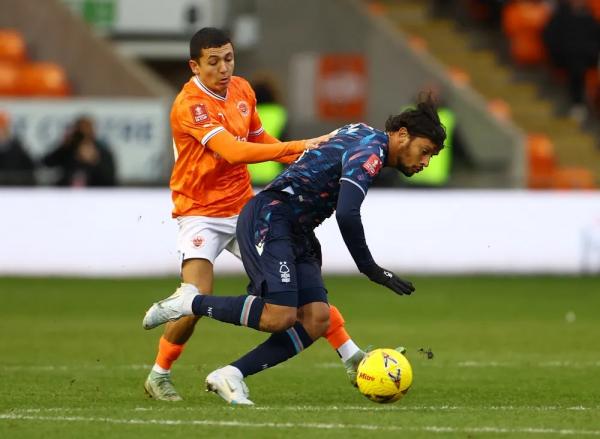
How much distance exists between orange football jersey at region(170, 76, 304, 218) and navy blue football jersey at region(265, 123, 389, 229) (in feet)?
1.94

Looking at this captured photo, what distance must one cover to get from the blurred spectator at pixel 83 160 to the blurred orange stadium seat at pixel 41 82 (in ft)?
8.87

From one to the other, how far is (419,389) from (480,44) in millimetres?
17252

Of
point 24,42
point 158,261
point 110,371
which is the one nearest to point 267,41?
point 24,42

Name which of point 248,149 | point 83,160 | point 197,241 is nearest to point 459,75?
point 83,160

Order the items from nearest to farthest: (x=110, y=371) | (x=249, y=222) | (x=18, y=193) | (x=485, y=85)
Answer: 1. (x=249, y=222)
2. (x=110, y=371)
3. (x=18, y=193)
4. (x=485, y=85)

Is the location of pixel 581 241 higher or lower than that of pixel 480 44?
lower

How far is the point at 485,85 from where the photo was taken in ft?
86.4

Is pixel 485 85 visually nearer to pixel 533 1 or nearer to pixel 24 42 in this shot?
pixel 533 1

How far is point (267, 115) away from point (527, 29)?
7142 mm

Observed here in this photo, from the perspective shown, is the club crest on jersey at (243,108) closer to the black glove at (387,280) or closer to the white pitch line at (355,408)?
the black glove at (387,280)

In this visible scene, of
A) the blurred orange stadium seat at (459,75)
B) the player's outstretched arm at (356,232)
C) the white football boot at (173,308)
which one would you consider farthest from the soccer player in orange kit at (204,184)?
the blurred orange stadium seat at (459,75)

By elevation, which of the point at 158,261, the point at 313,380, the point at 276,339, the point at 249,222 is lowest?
the point at 158,261

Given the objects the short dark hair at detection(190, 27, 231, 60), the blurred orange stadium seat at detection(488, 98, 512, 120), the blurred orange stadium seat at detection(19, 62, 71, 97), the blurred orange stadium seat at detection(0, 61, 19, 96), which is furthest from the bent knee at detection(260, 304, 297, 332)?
the blurred orange stadium seat at detection(488, 98, 512, 120)

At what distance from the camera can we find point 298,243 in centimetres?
923
